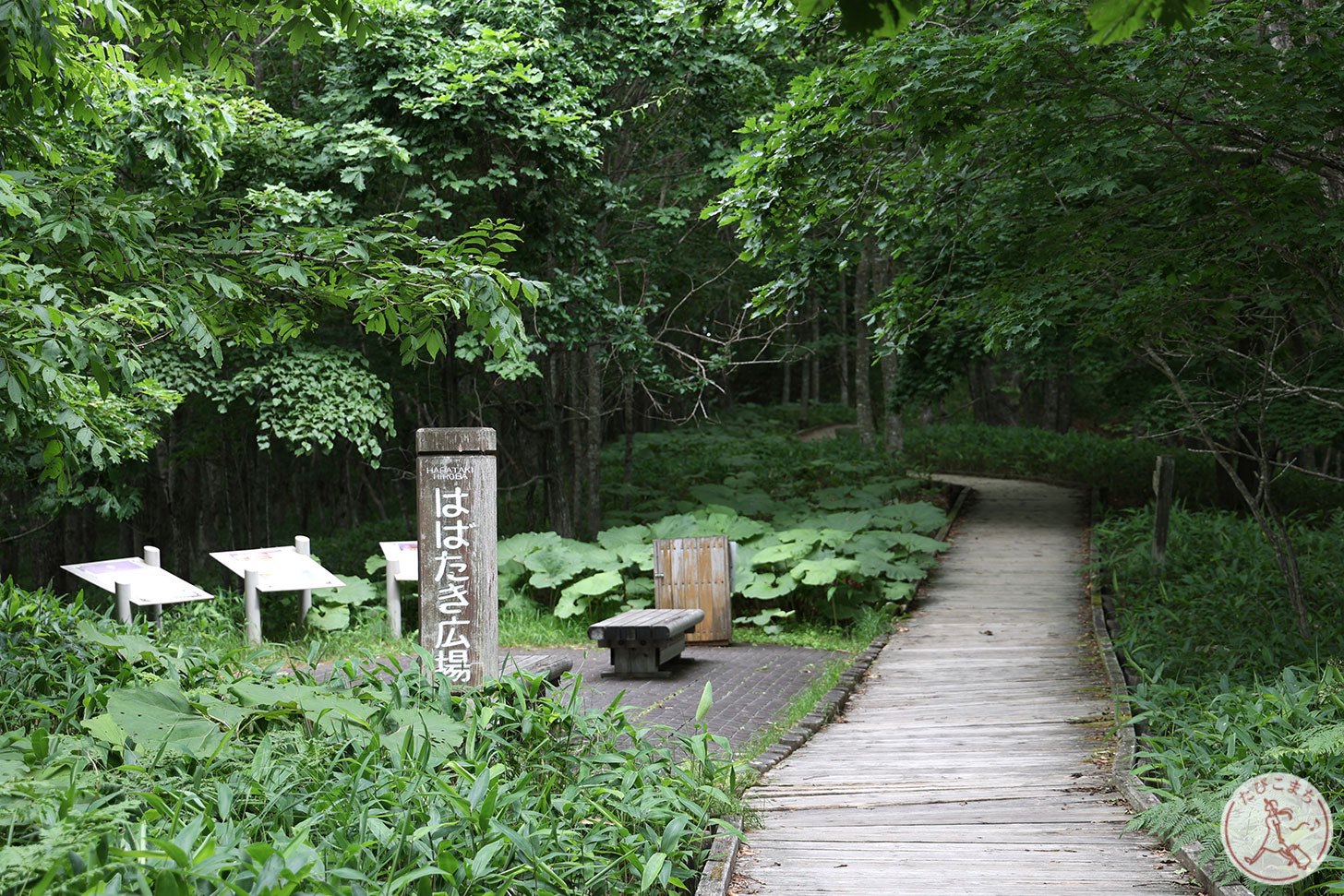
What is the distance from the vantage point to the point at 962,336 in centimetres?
1638

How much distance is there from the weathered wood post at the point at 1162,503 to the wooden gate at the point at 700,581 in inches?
196

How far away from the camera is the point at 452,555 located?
583 cm

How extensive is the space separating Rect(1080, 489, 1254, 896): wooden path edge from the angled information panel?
8.14 meters

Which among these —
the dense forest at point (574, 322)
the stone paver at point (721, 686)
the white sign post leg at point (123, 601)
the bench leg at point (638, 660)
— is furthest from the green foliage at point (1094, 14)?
the white sign post leg at point (123, 601)

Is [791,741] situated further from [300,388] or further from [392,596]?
[300,388]

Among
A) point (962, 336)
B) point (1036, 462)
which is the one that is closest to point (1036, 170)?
point (962, 336)

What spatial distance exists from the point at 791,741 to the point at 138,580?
6.67 metres

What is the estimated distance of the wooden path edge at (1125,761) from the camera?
4.23m

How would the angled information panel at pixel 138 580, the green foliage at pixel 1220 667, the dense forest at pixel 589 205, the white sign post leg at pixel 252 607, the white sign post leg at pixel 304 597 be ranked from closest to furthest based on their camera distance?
1. the green foliage at pixel 1220 667
2. the dense forest at pixel 589 205
3. the angled information panel at pixel 138 580
4. the white sign post leg at pixel 252 607
5. the white sign post leg at pixel 304 597

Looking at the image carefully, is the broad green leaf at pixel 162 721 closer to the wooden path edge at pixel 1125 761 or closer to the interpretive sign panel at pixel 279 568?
the wooden path edge at pixel 1125 761

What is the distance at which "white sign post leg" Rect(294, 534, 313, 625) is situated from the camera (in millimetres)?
12031

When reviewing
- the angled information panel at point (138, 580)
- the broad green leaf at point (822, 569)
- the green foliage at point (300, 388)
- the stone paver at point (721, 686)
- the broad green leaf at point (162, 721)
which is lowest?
the stone paver at point (721, 686)

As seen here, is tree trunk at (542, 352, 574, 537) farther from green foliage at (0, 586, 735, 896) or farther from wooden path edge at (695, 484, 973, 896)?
green foliage at (0, 586, 735, 896)

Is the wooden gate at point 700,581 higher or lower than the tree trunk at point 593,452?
lower
